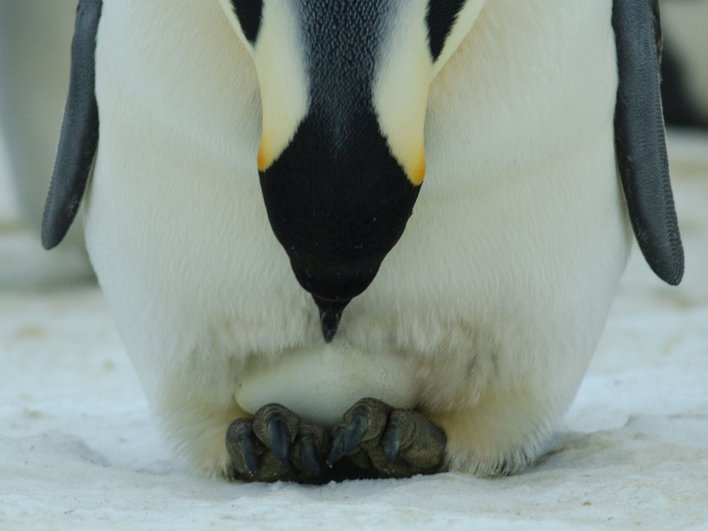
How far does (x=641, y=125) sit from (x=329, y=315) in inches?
24.6

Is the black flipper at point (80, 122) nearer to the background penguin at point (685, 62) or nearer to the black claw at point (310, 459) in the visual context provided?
the black claw at point (310, 459)

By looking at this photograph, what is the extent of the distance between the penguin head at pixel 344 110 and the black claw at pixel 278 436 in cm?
50

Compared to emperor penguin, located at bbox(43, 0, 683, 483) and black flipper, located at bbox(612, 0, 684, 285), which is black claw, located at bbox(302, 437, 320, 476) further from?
black flipper, located at bbox(612, 0, 684, 285)

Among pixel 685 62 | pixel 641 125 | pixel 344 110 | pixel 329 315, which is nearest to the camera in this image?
pixel 344 110

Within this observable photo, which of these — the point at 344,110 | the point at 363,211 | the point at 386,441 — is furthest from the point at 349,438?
the point at 344,110

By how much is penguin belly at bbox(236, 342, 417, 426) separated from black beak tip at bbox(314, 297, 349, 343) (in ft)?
0.38

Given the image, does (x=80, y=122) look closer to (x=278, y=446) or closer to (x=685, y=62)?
(x=278, y=446)

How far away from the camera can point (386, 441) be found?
233cm

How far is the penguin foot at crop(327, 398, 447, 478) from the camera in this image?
2.30m

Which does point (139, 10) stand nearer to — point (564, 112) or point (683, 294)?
point (564, 112)

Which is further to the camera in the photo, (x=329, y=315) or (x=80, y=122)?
(x=80, y=122)

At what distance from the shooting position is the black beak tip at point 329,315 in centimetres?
203

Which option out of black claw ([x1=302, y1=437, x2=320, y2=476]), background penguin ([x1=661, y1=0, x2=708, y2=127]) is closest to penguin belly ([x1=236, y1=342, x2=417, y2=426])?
black claw ([x1=302, y1=437, x2=320, y2=476])

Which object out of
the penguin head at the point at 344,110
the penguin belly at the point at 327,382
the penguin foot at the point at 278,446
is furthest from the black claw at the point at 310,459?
the penguin head at the point at 344,110
